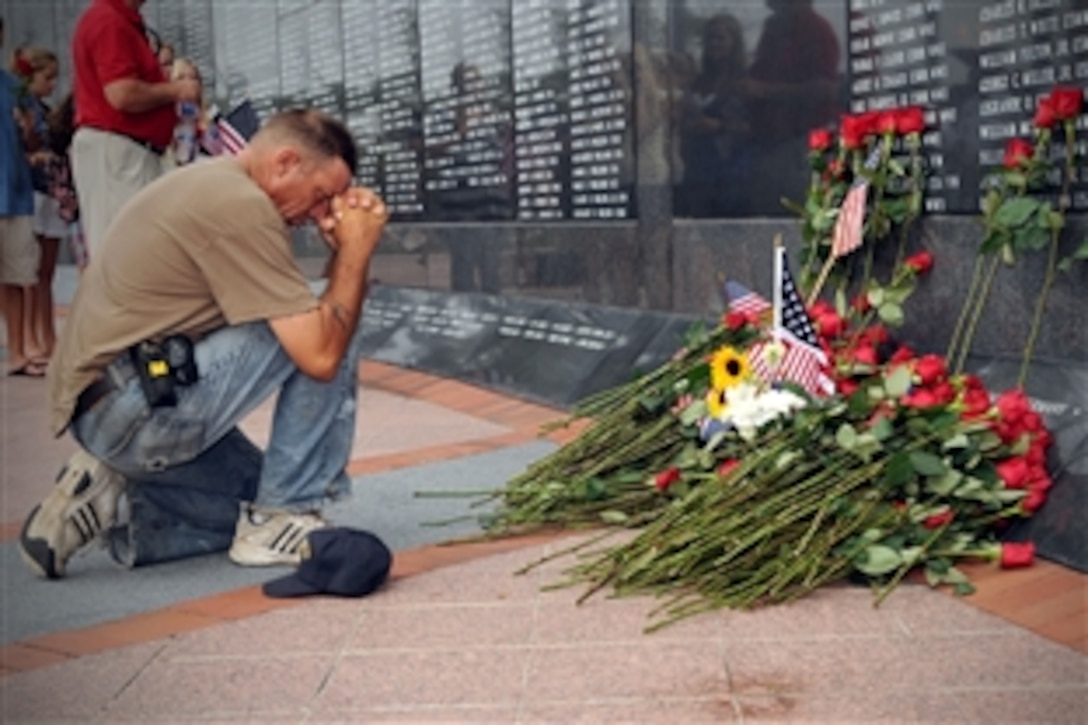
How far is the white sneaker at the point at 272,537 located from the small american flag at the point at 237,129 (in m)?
A: 1.14

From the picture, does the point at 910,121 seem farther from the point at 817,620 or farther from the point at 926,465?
the point at 817,620

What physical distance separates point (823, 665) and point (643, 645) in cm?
37

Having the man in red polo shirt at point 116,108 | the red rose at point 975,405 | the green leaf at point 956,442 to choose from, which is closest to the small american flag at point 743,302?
the red rose at point 975,405

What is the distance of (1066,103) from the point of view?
4.17 m

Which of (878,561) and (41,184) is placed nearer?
(878,561)

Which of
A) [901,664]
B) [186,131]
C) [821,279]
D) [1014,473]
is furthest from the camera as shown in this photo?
[186,131]

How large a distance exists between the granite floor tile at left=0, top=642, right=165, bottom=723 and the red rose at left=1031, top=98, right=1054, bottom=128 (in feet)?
8.26

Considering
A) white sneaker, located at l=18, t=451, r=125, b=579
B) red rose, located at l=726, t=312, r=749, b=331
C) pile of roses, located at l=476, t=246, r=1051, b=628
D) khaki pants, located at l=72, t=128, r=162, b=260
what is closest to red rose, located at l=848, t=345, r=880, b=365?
pile of roses, located at l=476, t=246, r=1051, b=628

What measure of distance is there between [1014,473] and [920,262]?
115 centimetres

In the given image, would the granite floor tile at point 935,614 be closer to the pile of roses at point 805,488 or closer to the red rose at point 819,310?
the pile of roses at point 805,488

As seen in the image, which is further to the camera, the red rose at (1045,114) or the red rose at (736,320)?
the red rose at (736,320)

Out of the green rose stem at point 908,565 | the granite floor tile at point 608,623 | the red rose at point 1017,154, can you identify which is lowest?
the granite floor tile at point 608,623

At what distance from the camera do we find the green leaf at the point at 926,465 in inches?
148

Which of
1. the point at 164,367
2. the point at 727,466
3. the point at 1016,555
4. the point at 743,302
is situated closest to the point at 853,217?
the point at 743,302
